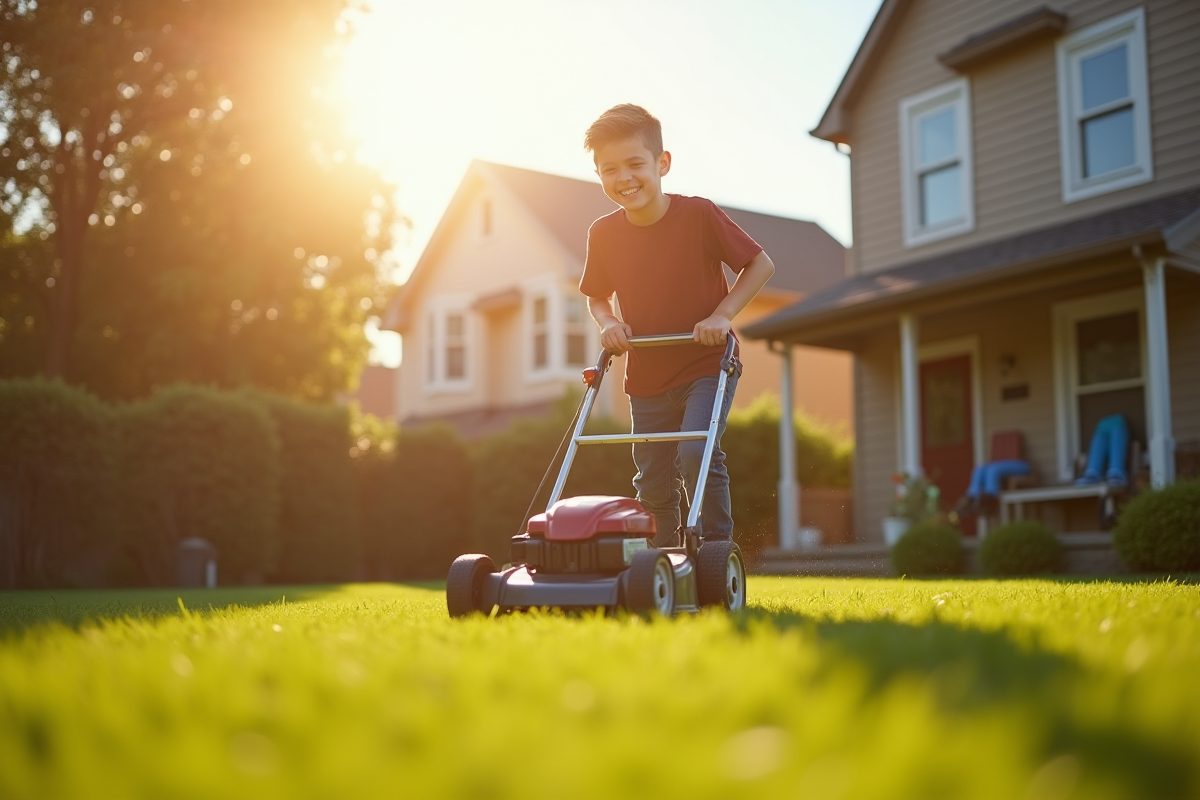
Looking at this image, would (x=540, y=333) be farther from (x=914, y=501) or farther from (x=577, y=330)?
(x=914, y=501)

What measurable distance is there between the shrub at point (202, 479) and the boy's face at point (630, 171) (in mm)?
9443

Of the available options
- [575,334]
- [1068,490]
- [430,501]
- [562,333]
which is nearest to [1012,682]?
[1068,490]

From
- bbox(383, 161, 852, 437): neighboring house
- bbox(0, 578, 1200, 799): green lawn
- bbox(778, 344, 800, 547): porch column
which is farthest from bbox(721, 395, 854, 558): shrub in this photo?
bbox(0, 578, 1200, 799): green lawn

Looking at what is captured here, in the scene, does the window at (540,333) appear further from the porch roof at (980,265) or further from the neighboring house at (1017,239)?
the porch roof at (980,265)

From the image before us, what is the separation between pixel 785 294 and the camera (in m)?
24.2

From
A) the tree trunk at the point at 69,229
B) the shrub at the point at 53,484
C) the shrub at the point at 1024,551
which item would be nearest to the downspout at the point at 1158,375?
the shrub at the point at 1024,551

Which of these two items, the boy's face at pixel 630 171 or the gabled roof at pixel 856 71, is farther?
the gabled roof at pixel 856 71

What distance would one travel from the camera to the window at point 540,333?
77.9 feet

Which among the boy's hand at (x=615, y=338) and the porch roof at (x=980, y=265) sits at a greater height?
the porch roof at (x=980, y=265)

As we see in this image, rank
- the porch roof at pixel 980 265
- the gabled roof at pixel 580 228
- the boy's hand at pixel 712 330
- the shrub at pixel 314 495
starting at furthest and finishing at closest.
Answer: the gabled roof at pixel 580 228
the shrub at pixel 314 495
the porch roof at pixel 980 265
the boy's hand at pixel 712 330

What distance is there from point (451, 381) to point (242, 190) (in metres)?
5.98

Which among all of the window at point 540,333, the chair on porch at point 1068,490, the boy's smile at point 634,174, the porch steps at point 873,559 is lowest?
the porch steps at point 873,559

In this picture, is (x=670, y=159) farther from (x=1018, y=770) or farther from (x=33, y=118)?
(x=33, y=118)

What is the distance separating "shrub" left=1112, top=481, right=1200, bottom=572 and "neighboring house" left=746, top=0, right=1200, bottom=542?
1.74 meters
